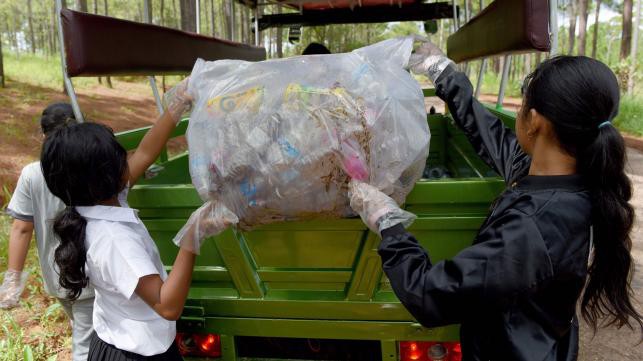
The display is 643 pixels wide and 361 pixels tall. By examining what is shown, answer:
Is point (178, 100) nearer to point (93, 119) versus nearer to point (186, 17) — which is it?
point (186, 17)

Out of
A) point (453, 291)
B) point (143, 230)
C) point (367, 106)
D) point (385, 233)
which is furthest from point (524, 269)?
point (143, 230)

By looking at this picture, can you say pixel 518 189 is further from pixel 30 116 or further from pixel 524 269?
pixel 30 116

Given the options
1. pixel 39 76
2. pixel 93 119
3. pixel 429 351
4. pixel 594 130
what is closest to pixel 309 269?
pixel 429 351

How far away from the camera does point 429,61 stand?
1.94 metres

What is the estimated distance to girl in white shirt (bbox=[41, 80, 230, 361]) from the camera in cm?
141

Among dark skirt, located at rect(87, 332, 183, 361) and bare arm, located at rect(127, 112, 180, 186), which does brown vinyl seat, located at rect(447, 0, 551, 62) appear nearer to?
bare arm, located at rect(127, 112, 180, 186)

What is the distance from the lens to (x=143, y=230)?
1.64 m

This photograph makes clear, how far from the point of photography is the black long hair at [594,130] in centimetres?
115

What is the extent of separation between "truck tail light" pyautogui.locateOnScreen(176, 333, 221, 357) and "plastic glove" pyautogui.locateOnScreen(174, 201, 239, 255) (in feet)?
2.24

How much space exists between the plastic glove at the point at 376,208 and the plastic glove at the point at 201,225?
34cm

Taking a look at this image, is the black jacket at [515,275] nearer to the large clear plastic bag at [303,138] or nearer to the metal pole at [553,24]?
the large clear plastic bag at [303,138]

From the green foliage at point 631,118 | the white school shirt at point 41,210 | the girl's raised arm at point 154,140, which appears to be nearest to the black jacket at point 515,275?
the girl's raised arm at point 154,140

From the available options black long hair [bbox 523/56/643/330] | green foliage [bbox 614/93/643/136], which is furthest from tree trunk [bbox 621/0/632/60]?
black long hair [bbox 523/56/643/330]

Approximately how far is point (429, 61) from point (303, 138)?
73cm
